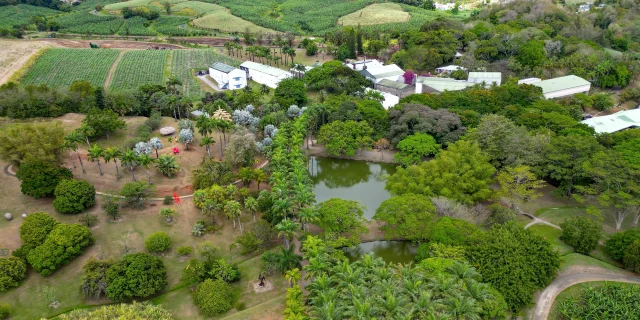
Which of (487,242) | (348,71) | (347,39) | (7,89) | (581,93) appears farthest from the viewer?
(347,39)

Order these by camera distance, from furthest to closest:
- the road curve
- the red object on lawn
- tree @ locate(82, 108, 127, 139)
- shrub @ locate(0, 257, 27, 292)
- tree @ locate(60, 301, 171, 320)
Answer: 1. tree @ locate(82, 108, 127, 139)
2. the red object on lawn
3. shrub @ locate(0, 257, 27, 292)
4. the road curve
5. tree @ locate(60, 301, 171, 320)

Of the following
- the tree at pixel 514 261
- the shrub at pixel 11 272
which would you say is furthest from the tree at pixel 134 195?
the tree at pixel 514 261

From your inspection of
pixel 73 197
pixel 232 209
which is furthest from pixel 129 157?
pixel 232 209

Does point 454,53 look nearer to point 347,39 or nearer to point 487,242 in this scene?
point 347,39

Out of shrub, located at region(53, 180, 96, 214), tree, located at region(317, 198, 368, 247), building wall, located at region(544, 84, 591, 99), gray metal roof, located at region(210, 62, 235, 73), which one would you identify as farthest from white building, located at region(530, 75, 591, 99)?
shrub, located at region(53, 180, 96, 214)

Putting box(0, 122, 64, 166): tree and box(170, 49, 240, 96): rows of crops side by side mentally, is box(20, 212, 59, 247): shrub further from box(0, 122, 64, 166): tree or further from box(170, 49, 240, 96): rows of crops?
box(170, 49, 240, 96): rows of crops

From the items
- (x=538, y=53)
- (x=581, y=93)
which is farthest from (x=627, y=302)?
(x=538, y=53)

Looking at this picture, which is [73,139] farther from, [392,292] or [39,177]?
[392,292]
